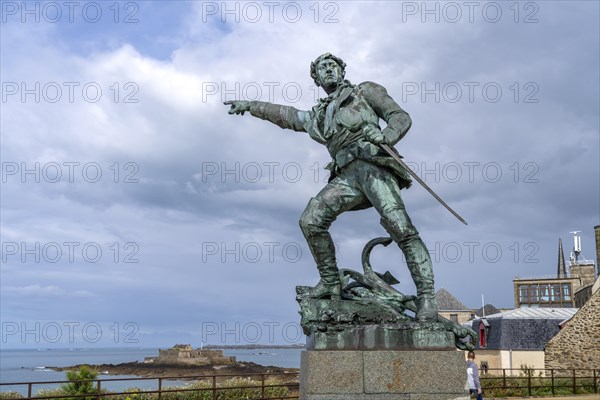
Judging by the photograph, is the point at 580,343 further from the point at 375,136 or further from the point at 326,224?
the point at 375,136

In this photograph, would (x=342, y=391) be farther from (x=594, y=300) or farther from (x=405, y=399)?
(x=594, y=300)

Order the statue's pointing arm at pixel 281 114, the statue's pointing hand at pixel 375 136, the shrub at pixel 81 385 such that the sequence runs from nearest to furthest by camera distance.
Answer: the statue's pointing hand at pixel 375 136 < the statue's pointing arm at pixel 281 114 < the shrub at pixel 81 385

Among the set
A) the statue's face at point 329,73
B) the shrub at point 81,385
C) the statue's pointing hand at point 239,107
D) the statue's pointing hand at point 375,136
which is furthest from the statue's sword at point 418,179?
the shrub at point 81,385

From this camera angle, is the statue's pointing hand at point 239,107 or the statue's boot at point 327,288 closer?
the statue's boot at point 327,288

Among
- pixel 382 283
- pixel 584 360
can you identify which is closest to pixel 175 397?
pixel 382 283

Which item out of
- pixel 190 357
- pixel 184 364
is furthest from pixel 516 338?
pixel 190 357

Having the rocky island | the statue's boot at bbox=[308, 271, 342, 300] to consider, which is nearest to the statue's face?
the statue's boot at bbox=[308, 271, 342, 300]

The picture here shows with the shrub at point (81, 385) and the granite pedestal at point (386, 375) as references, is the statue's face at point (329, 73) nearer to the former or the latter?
the granite pedestal at point (386, 375)

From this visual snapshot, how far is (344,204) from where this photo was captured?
6883 mm

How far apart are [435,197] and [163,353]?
8620 cm

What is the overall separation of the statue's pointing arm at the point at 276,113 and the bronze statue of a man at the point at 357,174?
149mm

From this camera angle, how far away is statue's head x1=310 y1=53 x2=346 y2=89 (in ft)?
23.8

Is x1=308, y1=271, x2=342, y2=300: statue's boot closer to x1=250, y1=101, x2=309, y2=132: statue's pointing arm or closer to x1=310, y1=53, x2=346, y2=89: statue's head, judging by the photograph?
x1=250, y1=101, x2=309, y2=132: statue's pointing arm

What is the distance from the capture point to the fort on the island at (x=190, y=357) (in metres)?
80.5
